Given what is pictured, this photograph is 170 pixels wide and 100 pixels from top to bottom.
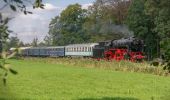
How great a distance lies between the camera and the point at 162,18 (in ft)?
181

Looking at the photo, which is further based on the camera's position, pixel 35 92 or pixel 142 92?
pixel 142 92

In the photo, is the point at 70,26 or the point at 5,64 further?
the point at 70,26

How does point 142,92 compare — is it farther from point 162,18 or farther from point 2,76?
point 162,18

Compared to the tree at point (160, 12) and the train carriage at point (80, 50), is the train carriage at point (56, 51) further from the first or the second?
the tree at point (160, 12)

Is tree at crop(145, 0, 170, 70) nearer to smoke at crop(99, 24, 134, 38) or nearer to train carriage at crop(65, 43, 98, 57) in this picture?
train carriage at crop(65, 43, 98, 57)

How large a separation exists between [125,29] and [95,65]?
42.0m

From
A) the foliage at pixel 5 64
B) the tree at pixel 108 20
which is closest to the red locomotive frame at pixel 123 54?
the tree at pixel 108 20

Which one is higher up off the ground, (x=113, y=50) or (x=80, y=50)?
(x=113, y=50)

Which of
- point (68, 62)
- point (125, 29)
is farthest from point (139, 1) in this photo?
point (68, 62)

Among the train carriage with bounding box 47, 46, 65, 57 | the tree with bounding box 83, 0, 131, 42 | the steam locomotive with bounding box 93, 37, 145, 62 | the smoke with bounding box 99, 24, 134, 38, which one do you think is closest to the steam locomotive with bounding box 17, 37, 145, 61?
the steam locomotive with bounding box 93, 37, 145, 62

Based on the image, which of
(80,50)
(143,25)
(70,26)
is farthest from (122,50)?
(70,26)

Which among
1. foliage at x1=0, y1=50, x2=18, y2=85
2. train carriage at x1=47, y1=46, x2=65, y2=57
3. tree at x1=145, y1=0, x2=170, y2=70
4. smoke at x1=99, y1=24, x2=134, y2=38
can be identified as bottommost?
train carriage at x1=47, y1=46, x2=65, y2=57

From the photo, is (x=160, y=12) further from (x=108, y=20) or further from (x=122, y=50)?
(x=108, y=20)

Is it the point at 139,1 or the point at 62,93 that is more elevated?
the point at 139,1
